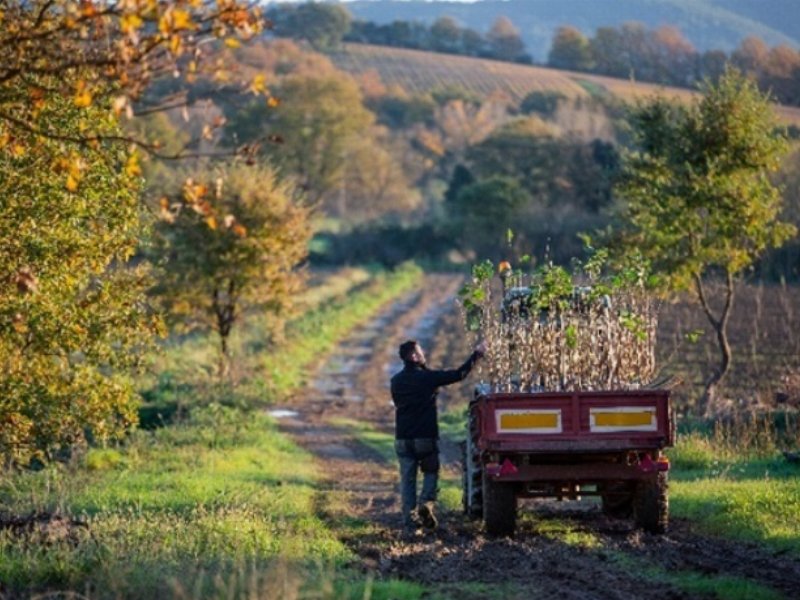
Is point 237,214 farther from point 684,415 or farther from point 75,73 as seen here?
point 75,73

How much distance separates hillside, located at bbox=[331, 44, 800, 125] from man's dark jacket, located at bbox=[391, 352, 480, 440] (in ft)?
345

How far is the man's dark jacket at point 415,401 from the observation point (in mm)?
16078

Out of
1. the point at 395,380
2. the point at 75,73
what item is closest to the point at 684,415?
the point at 395,380

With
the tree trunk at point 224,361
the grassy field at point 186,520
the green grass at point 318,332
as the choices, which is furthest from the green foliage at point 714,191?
the green grass at point 318,332

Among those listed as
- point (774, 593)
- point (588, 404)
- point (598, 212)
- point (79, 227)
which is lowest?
point (774, 593)

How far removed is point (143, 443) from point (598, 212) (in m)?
51.1

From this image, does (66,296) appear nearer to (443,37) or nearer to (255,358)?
(255,358)

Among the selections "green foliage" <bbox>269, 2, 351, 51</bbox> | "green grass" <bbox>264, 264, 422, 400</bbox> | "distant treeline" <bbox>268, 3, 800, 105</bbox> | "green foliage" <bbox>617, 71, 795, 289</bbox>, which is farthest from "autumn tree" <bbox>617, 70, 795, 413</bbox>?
"green foliage" <bbox>269, 2, 351, 51</bbox>

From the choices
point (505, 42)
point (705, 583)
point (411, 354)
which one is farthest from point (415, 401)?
point (505, 42)

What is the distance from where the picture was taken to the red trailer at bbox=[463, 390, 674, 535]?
1450 cm

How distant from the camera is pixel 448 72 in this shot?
14525 centimetres

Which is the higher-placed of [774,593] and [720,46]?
[720,46]

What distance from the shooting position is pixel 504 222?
75438 millimetres

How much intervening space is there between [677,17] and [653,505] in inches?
4731
